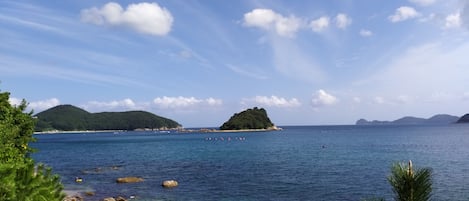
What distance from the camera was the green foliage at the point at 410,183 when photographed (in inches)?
363

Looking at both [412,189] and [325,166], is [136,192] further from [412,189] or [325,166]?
[412,189]

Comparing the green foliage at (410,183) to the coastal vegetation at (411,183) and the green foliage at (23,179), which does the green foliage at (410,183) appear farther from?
the green foliage at (23,179)

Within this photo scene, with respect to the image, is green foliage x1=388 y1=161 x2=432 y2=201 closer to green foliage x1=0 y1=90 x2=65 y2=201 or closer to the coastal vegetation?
the coastal vegetation

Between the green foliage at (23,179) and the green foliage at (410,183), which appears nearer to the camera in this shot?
the green foliage at (410,183)

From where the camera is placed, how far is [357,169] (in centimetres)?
5938

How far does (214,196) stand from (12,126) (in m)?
22.8

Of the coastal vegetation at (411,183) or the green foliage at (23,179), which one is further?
the green foliage at (23,179)

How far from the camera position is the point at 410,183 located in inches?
369

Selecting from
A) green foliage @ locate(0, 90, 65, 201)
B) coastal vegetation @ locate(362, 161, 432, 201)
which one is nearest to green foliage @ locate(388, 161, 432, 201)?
coastal vegetation @ locate(362, 161, 432, 201)

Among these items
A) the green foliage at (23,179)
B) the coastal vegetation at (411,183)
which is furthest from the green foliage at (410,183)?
the green foliage at (23,179)

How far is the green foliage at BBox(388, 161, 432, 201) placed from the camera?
923cm

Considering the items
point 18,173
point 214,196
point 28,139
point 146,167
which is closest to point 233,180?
point 214,196

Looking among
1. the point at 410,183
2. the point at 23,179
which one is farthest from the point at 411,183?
the point at 23,179

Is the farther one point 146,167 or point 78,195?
point 146,167
